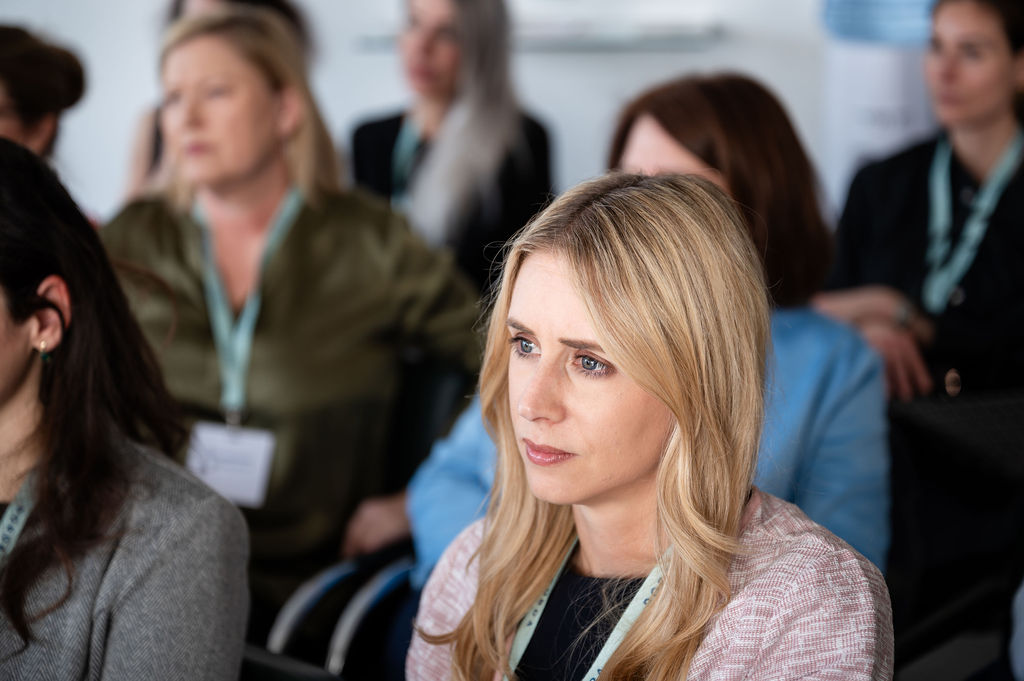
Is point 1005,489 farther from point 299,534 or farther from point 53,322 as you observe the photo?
point 53,322

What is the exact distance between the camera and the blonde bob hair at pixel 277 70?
8.67 feet

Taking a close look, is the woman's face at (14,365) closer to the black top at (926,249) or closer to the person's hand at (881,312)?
the person's hand at (881,312)

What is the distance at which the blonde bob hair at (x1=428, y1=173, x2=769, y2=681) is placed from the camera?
1.20 meters

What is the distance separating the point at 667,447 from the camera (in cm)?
127

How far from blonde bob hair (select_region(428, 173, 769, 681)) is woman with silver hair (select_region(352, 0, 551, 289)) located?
7.32ft

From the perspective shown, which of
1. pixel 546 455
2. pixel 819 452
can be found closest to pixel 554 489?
pixel 546 455

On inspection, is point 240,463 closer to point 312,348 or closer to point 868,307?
point 312,348

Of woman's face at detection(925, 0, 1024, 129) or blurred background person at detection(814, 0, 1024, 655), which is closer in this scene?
blurred background person at detection(814, 0, 1024, 655)

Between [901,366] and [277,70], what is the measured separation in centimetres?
161

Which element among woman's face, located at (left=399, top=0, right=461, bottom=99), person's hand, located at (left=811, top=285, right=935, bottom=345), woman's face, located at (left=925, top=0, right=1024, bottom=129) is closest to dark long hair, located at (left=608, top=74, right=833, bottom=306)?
person's hand, located at (left=811, top=285, right=935, bottom=345)

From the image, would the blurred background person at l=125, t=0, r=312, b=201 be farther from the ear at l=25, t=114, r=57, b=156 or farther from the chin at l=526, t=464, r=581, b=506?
the chin at l=526, t=464, r=581, b=506

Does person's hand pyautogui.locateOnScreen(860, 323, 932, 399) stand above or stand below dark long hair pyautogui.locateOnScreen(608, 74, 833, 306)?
below

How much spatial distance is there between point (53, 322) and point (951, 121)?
98.7 inches

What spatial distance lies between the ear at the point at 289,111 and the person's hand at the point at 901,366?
1.46 meters
